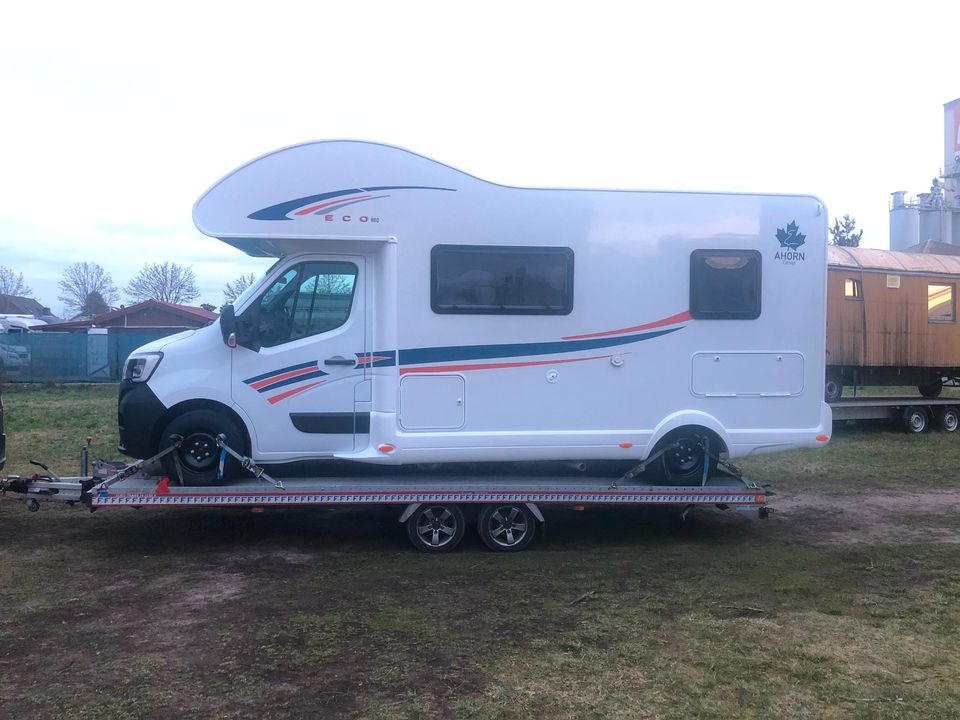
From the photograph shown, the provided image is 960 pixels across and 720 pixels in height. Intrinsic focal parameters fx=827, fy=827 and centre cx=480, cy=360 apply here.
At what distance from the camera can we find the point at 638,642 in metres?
5.20

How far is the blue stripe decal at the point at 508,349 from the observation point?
7.00 metres

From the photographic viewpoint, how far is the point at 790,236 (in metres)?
7.39

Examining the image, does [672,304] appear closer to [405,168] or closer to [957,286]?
[405,168]

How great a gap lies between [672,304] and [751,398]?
1101 millimetres

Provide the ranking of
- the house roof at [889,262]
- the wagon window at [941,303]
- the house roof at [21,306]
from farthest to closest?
the house roof at [21,306], the wagon window at [941,303], the house roof at [889,262]

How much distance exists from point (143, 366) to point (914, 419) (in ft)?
47.6

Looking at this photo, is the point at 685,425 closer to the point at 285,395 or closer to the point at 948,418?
the point at 285,395

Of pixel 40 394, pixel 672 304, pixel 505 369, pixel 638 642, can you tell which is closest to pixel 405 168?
pixel 505 369

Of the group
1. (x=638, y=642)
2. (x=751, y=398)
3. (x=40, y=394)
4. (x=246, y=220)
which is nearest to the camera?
(x=638, y=642)

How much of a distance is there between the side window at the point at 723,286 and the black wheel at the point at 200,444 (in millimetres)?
4163

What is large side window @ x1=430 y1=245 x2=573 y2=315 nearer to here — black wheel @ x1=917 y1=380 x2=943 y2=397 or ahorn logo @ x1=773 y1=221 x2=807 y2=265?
ahorn logo @ x1=773 y1=221 x2=807 y2=265

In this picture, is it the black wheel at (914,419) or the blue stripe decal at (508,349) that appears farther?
the black wheel at (914,419)

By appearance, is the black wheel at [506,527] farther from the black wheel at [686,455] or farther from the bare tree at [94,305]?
the bare tree at [94,305]

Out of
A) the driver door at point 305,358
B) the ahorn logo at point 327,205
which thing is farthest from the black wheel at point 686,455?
the ahorn logo at point 327,205
